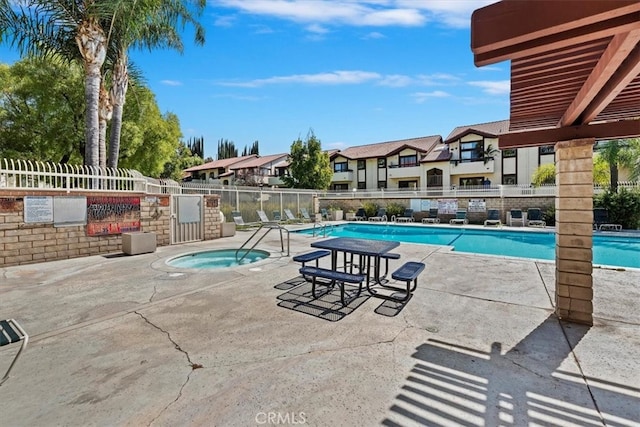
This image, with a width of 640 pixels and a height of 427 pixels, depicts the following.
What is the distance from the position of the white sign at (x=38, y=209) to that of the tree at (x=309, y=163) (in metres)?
19.7

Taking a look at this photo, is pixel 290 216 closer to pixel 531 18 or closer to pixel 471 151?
pixel 531 18

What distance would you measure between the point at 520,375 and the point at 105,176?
10533mm

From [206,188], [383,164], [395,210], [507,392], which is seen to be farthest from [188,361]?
[383,164]

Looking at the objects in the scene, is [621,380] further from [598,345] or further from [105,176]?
[105,176]

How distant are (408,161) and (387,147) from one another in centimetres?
343

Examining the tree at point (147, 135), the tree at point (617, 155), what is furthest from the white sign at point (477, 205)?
the tree at point (147, 135)

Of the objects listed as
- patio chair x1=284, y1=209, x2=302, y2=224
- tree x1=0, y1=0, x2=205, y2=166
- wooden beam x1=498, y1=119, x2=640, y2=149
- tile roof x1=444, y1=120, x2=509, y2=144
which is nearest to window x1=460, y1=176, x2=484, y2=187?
tile roof x1=444, y1=120, x2=509, y2=144

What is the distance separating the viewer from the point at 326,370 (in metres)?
2.79

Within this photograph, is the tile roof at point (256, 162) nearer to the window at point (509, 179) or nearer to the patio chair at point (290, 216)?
the patio chair at point (290, 216)

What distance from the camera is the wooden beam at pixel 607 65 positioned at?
1637 mm

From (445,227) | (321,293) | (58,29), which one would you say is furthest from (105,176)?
(445,227)

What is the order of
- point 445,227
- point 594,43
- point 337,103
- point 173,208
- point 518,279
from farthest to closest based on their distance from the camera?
point 337,103
point 445,227
point 173,208
point 518,279
point 594,43

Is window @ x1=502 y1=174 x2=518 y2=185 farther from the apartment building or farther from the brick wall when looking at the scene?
the brick wall

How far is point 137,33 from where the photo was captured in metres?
11.4
